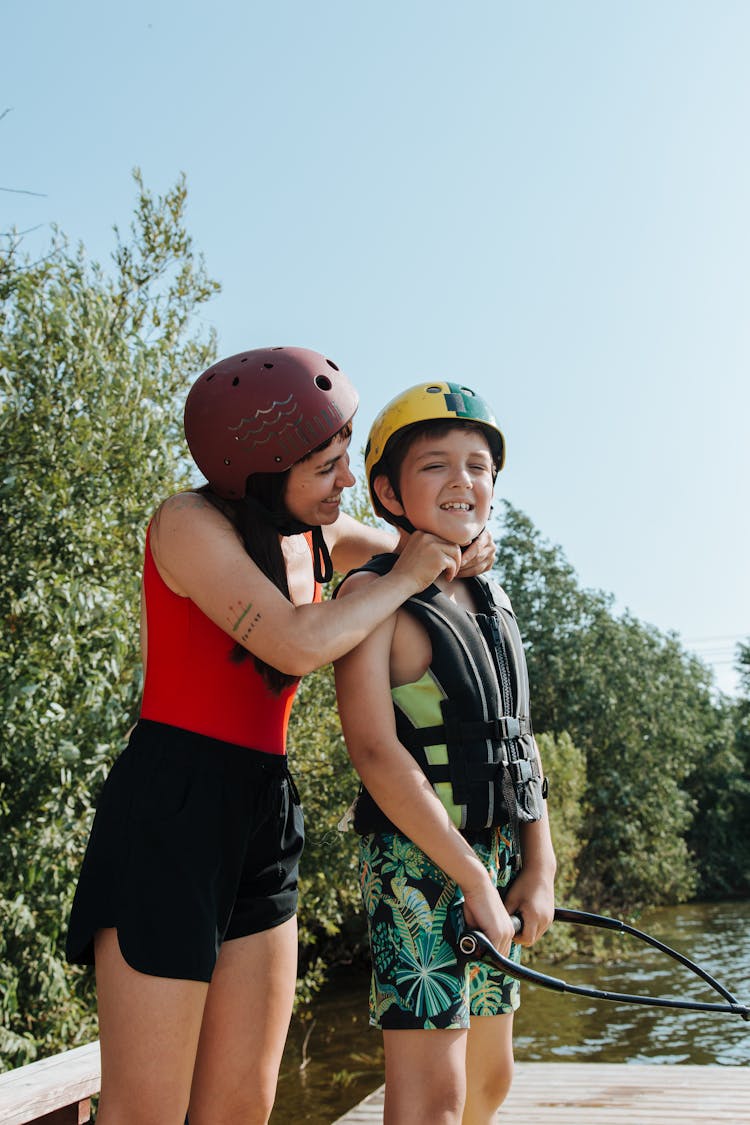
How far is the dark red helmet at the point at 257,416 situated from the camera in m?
2.23

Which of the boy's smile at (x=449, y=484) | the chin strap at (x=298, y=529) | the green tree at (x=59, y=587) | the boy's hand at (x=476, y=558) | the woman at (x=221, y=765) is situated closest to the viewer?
the woman at (x=221, y=765)

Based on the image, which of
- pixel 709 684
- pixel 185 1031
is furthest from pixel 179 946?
pixel 709 684

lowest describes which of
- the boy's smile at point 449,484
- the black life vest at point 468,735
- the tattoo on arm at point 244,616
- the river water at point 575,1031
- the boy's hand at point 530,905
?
the river water at point 575,1031

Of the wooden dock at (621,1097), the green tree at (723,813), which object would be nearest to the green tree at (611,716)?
the green tree at (723,813)

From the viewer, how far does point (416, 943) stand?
212cm

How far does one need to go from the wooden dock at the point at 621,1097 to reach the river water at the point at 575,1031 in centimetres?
449

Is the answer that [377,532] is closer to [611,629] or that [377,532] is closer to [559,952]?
[559,952]

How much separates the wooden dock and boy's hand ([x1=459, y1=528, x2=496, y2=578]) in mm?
3287

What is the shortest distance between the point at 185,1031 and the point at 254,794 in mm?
467

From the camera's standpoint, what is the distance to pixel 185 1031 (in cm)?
191

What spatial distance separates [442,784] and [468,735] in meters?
0.12

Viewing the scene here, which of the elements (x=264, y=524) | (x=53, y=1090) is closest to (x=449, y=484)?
(x=264, y=524)

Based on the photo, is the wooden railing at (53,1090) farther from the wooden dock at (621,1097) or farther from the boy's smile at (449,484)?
the boy's smile at (449,484)

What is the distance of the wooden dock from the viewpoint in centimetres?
467
